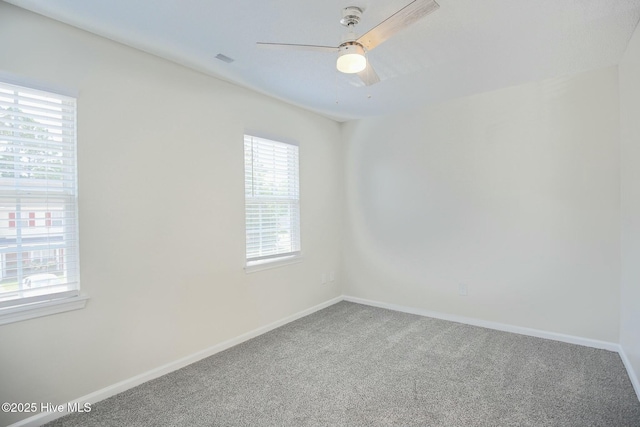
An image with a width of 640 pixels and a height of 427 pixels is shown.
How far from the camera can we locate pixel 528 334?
3.24 m

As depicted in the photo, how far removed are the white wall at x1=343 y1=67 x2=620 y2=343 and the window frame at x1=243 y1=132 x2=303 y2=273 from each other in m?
0.92

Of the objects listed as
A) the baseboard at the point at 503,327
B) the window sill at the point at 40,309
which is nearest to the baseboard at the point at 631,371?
the baseboard at the point at 503,327

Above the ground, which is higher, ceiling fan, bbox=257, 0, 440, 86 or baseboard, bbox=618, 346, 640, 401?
ceiling fan, bbox=257, 0, 440, 86

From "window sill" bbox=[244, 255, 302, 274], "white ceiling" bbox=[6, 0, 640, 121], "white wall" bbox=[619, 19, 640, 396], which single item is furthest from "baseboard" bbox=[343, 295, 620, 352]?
"white ceiling" bbox=[6, 0, 640, 121]

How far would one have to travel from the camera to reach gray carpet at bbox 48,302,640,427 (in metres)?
2.03

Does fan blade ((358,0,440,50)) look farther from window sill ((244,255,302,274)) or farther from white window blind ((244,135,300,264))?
window sill ((244,255,302,274))

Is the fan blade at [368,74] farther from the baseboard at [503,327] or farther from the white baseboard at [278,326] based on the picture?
the baseboard at [503,327]

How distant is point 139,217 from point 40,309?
2.66 ft

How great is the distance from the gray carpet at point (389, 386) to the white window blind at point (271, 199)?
990mm

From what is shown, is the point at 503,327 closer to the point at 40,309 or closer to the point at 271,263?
the point at 271,263

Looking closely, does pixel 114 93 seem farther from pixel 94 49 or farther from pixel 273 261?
pixel 273 261

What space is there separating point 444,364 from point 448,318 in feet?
3.81

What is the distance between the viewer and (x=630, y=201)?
245cm

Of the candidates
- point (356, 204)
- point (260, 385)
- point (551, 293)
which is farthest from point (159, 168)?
point (551, 293)
